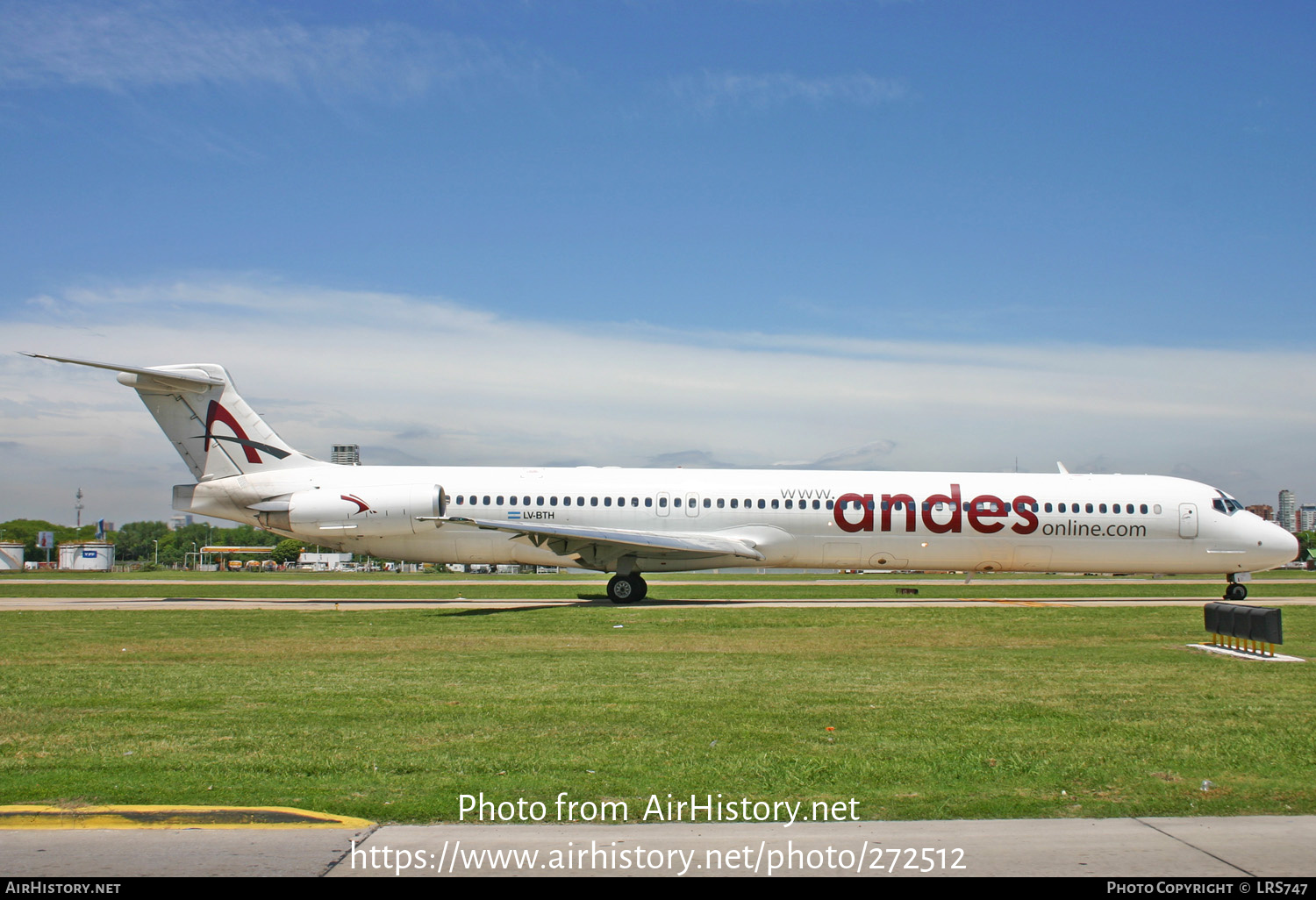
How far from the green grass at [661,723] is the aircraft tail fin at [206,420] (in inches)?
420

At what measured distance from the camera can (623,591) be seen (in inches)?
1044

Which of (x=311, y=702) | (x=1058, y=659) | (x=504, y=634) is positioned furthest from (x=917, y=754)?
(x=504, y=634)

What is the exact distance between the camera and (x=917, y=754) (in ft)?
26.3

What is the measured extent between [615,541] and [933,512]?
9093mm

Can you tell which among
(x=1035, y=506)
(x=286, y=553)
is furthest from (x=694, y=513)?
(x=286, y=553)

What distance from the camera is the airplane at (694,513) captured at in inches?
1065

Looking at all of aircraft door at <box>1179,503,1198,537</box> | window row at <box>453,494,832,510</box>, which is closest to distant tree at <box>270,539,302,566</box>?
window row at <box>453,494,832,510</box>

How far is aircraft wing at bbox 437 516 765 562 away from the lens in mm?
25578

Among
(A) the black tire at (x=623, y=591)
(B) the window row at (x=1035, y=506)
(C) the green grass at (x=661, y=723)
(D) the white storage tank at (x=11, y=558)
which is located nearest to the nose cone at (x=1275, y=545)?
(B) the window row at (x=1035, y=506)

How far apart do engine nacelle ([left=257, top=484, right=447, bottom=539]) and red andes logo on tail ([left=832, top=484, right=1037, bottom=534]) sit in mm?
11504

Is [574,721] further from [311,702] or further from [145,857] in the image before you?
[145,857]

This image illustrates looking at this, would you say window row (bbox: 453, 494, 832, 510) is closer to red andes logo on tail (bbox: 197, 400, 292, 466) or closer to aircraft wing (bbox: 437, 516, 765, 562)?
aircraft wing (bbox: 437, 516, 765, 562)

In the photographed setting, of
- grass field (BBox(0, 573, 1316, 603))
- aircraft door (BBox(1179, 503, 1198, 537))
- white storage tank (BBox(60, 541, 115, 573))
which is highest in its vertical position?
aircraft door (BBox(1179, 503, 1198, 537))

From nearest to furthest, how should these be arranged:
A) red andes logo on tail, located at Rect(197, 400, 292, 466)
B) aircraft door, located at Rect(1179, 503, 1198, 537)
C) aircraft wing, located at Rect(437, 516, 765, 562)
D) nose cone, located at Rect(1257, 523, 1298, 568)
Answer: aircraft wing, located at Rect(437, 516, 765, 562) < red andes logo on tail, located at Rect(197, 400, 292, 466) < aircraft door, located at Rect(1179, 503, 1198, 537) < nose cone, located at Rect(1257, 523, 1298, 568)
